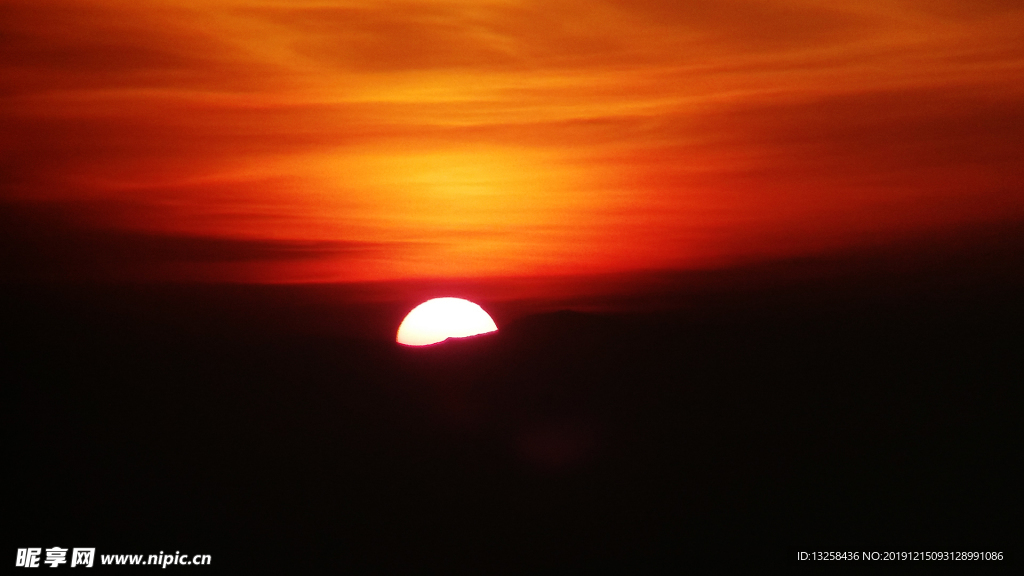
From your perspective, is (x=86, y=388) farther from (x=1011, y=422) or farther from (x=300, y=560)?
(x=1011, y=422)

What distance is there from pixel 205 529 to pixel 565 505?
183 inches

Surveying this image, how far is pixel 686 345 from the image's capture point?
56.4 ft

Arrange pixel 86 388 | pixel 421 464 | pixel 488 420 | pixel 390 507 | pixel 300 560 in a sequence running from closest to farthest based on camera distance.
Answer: pixel 300 560
pixel 390 507
pixel 421 464
pixel 86 388
pixel 488 420

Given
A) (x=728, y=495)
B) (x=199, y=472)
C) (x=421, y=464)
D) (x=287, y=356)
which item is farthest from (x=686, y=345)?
(x=199, y=472)

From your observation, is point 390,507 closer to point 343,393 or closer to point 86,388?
point 343,393

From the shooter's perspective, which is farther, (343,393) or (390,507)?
(343,393)

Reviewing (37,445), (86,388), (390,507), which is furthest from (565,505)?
(86,388)

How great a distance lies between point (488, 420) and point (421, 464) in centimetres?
309

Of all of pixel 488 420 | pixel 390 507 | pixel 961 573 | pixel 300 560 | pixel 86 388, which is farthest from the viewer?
pixel 488 420

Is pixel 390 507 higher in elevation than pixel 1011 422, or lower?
lower

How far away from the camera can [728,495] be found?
11406mm

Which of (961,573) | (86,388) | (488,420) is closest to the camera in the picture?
(961,573)

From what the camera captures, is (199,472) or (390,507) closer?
(390,507)

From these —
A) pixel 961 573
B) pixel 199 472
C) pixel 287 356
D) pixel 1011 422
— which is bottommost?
pixel 961 573
